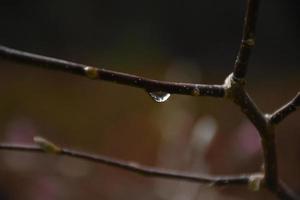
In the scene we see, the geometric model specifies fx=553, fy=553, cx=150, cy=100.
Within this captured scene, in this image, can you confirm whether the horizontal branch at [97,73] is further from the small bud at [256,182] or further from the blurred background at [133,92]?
the blurred background at [133,92]

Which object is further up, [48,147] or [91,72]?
[91,72]

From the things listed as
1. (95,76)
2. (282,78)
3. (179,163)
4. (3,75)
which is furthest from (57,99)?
(95,76)

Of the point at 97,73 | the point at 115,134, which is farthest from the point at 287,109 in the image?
the point at 115,134

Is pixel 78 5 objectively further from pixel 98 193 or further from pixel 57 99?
pixel 98 193

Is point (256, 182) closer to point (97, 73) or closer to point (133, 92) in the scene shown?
point (97, 73)

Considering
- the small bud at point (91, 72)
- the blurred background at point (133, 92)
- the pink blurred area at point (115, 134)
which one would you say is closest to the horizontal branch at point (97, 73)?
the small bud at point (91, 72)

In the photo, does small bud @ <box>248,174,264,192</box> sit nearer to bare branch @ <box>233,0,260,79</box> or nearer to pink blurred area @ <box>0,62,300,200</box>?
bare branch @ <box>233,0,260,79</box>

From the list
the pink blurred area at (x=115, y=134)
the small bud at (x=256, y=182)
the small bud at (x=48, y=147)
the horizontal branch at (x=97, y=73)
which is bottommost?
the pink blurred area at (x=115, y=134)
